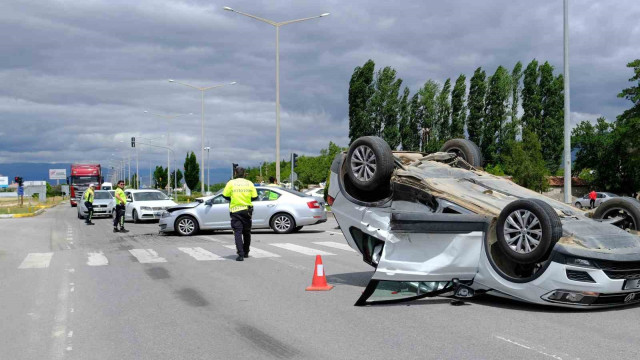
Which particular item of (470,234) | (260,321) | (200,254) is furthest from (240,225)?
(470,234)

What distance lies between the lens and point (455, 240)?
7.29 m

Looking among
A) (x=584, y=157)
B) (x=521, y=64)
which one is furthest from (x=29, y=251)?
(x=584, y=157)

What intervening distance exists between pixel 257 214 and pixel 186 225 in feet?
6.78

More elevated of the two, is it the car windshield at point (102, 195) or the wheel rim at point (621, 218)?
the wheel rim at point (621, 218)

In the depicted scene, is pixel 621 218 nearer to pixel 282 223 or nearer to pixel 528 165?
pixel 282 223

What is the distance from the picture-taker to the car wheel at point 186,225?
1869cm

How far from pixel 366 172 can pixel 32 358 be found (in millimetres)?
4617

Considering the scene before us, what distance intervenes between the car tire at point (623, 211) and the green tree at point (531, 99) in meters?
52.5

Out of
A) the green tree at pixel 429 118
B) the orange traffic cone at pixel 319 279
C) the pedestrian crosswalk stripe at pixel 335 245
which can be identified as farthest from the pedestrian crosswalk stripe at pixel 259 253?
the green tree at pixel 429 118

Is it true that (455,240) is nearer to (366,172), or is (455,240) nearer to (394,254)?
(394,254)

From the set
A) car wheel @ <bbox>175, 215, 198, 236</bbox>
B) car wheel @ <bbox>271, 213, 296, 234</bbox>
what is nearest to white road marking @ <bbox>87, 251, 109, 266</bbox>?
car wheel @ <bbox>175, 215, 198, 236</bbox>

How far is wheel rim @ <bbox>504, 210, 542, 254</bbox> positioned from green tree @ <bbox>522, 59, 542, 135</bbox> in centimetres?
5423

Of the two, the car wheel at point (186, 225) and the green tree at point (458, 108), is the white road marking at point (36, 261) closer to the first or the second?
the car wheel at point (186, 225)

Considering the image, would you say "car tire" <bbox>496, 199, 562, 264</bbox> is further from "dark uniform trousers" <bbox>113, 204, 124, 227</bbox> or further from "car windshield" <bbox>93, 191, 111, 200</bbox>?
"car windshield" <bbox>93, 191, 111, 200</bbox>
